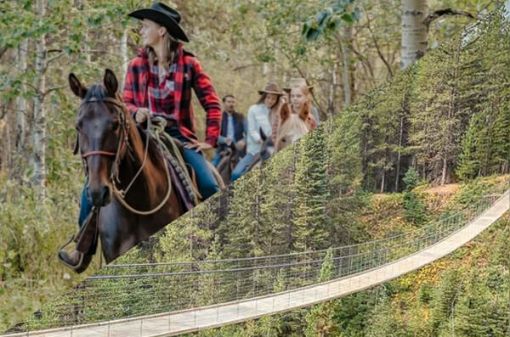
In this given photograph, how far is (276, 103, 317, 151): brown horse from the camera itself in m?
2.55

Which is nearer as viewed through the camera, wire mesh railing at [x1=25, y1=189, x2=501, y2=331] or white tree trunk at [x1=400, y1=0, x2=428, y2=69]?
wire mesh railing at [x1=25, y1=189, x2=501, y2=331]

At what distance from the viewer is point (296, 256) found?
74.1 inches

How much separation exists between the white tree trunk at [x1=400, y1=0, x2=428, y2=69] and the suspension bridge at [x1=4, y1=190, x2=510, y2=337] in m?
1.67

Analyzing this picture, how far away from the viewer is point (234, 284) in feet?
6.04

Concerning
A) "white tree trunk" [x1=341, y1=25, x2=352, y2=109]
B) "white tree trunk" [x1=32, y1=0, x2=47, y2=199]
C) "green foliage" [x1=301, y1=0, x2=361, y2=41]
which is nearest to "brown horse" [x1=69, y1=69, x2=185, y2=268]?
"green foliage" [x1=301, y1=0, x2=361, y2=41]

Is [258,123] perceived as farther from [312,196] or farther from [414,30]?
[312,196]

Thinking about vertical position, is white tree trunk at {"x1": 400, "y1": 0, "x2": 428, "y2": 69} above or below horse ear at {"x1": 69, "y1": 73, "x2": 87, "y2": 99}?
above

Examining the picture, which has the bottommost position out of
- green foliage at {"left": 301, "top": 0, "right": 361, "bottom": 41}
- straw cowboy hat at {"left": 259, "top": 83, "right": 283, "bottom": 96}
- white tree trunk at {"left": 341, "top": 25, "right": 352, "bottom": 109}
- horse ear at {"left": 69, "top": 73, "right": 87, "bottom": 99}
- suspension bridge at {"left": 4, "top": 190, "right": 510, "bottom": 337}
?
suspension bridge at {"left": 4, "top": 190, "right": 510, "bottom": 337}

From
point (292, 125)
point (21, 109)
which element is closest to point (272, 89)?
point (292, 125)

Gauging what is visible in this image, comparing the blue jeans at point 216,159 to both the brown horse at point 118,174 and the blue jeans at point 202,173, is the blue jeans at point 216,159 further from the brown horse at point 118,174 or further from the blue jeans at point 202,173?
the brown horse at point 118,174

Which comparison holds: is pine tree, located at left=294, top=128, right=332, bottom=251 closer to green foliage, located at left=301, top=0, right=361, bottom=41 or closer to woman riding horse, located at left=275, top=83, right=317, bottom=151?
woman riding horse, located at left=275, top=83, right=317, bottom=151

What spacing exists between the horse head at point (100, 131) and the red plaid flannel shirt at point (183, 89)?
0.16 m

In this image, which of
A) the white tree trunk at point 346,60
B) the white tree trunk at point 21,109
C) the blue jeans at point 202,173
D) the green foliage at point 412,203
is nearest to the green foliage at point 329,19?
the blue jeans at point 202,173

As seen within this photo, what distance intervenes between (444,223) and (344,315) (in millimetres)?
301
